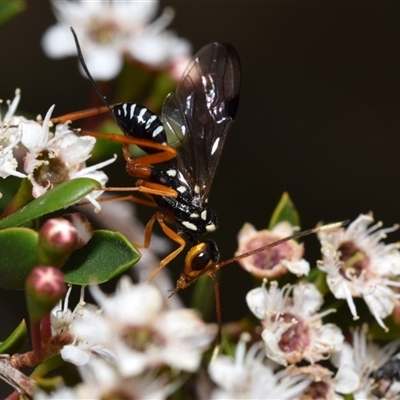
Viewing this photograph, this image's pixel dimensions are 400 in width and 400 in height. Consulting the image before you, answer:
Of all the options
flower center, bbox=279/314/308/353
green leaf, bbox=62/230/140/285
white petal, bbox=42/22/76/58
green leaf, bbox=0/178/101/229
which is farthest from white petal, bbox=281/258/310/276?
white petal, bbox=42/22/76/58

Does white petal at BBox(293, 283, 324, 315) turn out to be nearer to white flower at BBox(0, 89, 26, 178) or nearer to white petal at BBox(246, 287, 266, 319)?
white petal at BBox(246, 287, 266, 319)

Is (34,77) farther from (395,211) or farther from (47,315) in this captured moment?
(47,315)

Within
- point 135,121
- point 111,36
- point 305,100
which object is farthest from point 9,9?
point 305,100

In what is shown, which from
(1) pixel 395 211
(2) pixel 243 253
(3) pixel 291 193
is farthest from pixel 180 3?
(2) pixel 243 253

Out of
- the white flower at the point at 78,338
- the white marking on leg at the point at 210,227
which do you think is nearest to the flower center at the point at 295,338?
the white marking on leg at the point at 210,227

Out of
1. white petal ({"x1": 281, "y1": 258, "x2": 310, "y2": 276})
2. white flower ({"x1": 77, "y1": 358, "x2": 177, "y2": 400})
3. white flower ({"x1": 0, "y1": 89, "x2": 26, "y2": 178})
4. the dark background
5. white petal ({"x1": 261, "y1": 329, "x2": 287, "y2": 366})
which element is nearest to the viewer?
white flower ({"x1": 77, "y1": 358, "x2": 177, "y2": 400})

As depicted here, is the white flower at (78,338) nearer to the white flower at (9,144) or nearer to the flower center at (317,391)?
the white flower at (9,144)
